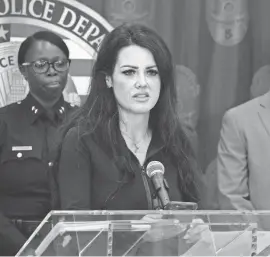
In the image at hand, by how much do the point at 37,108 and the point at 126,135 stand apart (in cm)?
91

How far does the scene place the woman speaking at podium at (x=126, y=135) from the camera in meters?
2.20

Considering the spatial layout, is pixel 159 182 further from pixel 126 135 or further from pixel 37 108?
pixel 37 108

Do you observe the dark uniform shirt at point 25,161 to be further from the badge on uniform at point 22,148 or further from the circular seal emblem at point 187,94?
the circular seal emblem at point 187,94

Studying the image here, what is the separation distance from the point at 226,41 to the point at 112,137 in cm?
117

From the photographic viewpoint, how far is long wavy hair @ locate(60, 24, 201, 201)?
2.30 m

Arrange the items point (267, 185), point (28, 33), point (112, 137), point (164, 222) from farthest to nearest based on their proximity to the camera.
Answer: point (28, 33) → point (267, 185) → point (112, 137) → point (164, 222)

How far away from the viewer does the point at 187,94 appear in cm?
321

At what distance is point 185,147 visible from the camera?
238 centimetres

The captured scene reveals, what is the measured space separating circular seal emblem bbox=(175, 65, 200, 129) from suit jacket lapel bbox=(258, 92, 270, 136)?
429mm

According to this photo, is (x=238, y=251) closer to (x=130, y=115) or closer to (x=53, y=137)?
(x=130, y=115)

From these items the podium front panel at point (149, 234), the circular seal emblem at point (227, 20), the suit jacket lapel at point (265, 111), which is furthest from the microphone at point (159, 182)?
the circular seal emblem at point (227, 20)

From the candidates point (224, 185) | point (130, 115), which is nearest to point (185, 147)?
point (130, 115)

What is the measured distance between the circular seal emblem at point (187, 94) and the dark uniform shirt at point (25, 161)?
54 cm

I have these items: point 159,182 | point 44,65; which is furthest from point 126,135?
point 44,65
